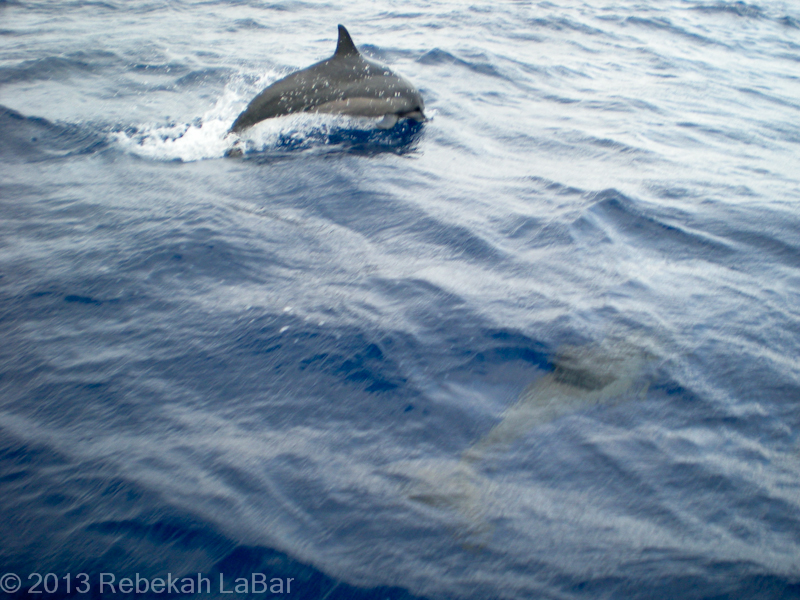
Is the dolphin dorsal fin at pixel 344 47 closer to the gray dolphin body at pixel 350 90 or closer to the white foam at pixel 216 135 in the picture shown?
the gray dolphin body at pixel 350 90

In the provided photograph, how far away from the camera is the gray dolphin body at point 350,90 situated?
7.05 meters

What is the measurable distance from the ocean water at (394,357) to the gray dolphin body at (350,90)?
21cm

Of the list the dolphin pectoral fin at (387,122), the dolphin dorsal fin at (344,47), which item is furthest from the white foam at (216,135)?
the dolphin dorsal fin at (344,47)

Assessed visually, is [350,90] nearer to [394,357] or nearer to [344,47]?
[344,47]

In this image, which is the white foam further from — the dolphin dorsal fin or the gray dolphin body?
the dolphin dorsal fin

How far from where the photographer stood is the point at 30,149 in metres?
6.07

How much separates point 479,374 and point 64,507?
2104 millimetres

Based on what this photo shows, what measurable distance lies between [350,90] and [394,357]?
16.1 ft

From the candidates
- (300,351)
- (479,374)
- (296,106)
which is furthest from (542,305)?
(296,106)

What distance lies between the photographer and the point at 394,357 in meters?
3.39

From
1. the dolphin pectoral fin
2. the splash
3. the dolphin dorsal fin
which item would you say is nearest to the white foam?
the splash

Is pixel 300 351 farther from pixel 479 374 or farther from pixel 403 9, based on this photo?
pixel 403 9

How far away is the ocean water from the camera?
2316 millimetres

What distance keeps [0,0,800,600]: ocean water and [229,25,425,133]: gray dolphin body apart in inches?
8.2
